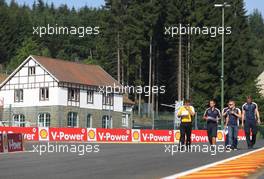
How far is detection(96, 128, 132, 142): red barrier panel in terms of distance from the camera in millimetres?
41500

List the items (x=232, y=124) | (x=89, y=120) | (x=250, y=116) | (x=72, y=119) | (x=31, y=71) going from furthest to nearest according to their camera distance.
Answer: (x=31, y=71) → (x=89, y=120) → (x=72, y=119) → (x=250, y=116) → (x=232, y=124)

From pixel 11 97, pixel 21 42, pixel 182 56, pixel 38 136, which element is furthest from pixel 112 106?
pixel 21 42

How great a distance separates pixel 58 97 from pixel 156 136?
81.0 feet

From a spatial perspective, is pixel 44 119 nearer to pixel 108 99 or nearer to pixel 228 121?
pixel 108 99

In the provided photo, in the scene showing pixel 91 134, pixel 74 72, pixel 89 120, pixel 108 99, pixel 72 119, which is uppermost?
pixel 74 72

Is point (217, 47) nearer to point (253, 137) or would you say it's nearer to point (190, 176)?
point (253, 137)

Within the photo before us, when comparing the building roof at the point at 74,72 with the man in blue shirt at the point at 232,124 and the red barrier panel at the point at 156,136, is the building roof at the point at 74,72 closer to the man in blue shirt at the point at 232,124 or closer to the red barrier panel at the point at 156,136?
the red barrier panel at the point at 156,136

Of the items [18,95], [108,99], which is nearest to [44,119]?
[18,95]

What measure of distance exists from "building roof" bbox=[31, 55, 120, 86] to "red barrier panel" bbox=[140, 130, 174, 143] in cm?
2536

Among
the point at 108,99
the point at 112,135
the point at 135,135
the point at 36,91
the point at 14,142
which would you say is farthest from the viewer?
the point at 108,99

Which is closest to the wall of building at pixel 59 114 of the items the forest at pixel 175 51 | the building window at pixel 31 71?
the building window at pixel 31 71

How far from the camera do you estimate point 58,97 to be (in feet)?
217

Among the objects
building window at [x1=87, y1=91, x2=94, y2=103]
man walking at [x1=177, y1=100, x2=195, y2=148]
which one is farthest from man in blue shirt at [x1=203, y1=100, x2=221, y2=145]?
building window at [x1=87, y1=91, x2=94, y2=103]

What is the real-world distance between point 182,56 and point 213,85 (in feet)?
21.8
